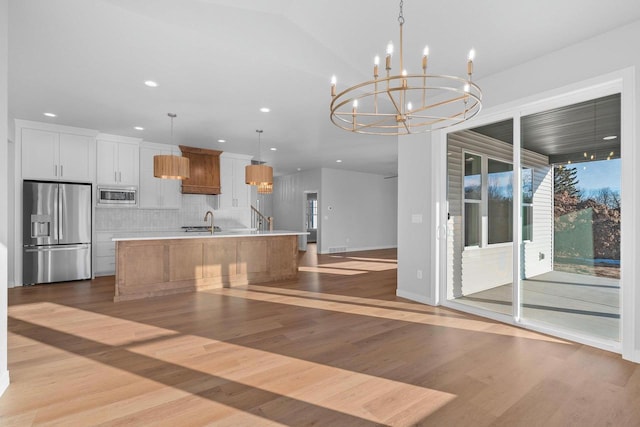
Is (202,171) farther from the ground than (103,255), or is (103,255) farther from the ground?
(202,171)

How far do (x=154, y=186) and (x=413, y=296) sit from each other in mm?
5537

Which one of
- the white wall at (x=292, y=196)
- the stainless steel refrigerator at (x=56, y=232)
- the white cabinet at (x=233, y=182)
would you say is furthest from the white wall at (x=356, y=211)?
the stainless steel refrigerator at (x=56, y=232)

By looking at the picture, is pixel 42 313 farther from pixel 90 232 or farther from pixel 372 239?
pixel 372 239

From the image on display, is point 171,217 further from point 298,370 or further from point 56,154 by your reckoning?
point 298,370

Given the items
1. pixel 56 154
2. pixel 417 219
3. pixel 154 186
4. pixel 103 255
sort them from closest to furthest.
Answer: pixel 417 219, pixel 56 154, pixel 103 255, pixel 154 186

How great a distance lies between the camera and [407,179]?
4.73 meters

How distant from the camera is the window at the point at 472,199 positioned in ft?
13.5

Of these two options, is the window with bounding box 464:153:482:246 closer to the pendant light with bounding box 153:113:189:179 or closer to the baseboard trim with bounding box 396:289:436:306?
the baseboard trim with bounding box 396:289:436:306

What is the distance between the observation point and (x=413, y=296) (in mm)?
4602

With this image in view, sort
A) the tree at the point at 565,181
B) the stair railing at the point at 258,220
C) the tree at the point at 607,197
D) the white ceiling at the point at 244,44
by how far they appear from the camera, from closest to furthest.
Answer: the white ceiling at the point at 244,44 → the tree at the point at 607,197 → the tree at the point at 565,181 → the stair railing at the point at 258,220

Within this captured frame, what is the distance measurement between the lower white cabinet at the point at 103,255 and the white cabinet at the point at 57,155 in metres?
1.11

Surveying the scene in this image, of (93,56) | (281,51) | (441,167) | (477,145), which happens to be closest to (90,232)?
(93,56)

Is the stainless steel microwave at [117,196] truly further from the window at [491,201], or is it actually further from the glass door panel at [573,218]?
the glass door panel at [573,218]

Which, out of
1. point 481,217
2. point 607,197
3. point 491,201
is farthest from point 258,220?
point 607,197
